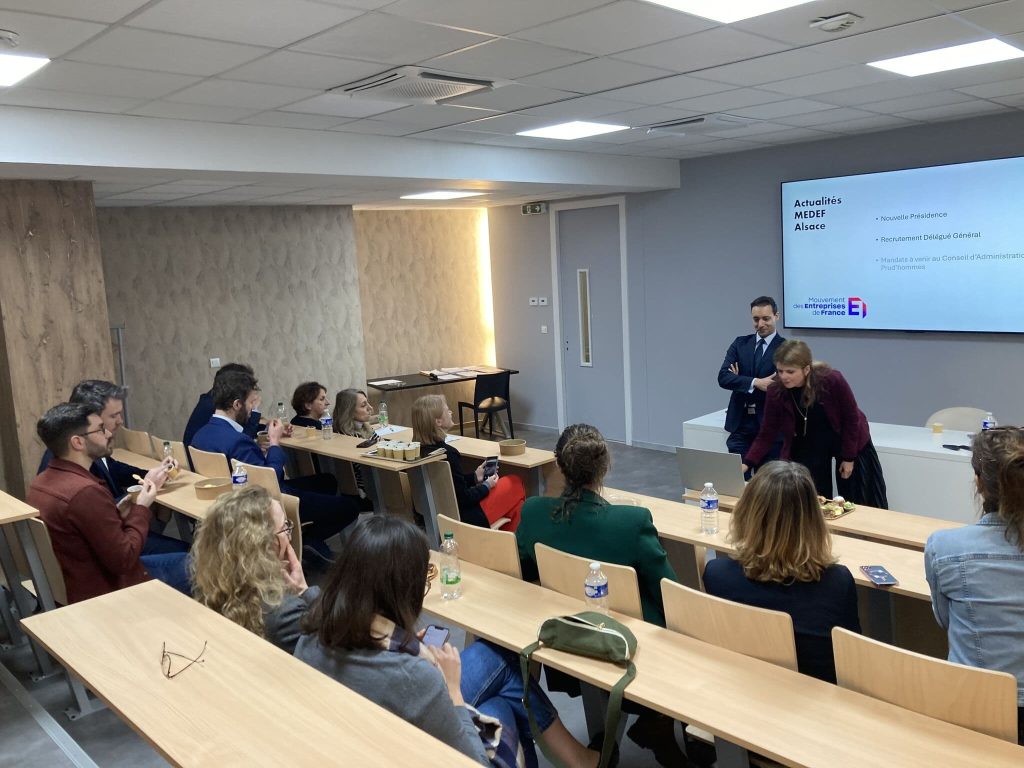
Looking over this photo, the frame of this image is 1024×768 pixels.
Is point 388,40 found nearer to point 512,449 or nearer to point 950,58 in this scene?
point 512,449

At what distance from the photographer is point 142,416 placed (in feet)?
25.6

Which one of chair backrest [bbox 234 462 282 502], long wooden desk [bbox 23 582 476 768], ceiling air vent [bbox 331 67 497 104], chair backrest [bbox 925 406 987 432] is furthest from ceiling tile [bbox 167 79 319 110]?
chair backrest [bbox 925 406 987 432]

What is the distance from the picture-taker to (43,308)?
5258mm

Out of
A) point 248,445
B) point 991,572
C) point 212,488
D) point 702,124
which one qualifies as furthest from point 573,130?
point 991,572

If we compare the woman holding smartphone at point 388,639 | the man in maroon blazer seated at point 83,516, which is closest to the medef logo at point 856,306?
the man in maroon blazer seated at point 83,516

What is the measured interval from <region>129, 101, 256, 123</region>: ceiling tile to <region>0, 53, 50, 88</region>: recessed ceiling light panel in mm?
720

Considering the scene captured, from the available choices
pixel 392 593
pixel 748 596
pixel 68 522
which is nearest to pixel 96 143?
pixel 68 522

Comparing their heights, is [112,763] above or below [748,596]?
below

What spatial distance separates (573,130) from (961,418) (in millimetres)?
3296

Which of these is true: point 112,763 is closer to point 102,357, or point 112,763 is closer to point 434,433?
point 434,433

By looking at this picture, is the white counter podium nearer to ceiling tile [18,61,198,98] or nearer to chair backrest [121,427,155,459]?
ceiling tile [18,61,198,98]

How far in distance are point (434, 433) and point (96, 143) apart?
8.18ft

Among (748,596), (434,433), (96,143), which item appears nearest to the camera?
(748,596)

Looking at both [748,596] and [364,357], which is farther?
[364,357]
